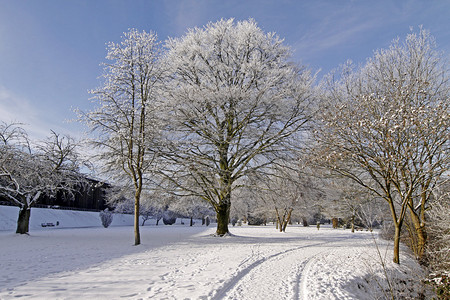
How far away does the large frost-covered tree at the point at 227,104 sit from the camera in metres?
14.7

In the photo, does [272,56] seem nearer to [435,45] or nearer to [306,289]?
[435,45]

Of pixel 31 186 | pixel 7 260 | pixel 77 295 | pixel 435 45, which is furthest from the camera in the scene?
pixel 31 186

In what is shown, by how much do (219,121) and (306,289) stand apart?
12139 mm

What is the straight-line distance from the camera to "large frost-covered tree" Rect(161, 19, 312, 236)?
1474 cm

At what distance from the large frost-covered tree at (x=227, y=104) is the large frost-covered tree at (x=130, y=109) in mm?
1567

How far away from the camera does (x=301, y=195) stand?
54.2 ft

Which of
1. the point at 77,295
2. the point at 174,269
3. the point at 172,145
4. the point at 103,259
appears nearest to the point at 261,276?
the point at 174,269

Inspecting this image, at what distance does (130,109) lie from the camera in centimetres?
1317

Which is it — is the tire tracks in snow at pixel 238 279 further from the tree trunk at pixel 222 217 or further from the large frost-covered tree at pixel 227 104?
the tree trunk at pixel 222 217

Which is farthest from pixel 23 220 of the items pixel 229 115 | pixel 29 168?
pixel 229 115

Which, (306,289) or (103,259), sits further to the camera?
(103,259)

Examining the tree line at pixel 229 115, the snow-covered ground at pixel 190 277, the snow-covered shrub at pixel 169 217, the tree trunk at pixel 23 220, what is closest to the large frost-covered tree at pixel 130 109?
the tree line at pixel 229 115

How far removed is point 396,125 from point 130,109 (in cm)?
1086

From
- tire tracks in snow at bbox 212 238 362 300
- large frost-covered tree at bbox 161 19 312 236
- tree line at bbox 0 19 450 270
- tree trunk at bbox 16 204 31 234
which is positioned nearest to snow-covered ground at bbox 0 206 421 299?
tire tracks in snow at bbox 212 238 362 300
